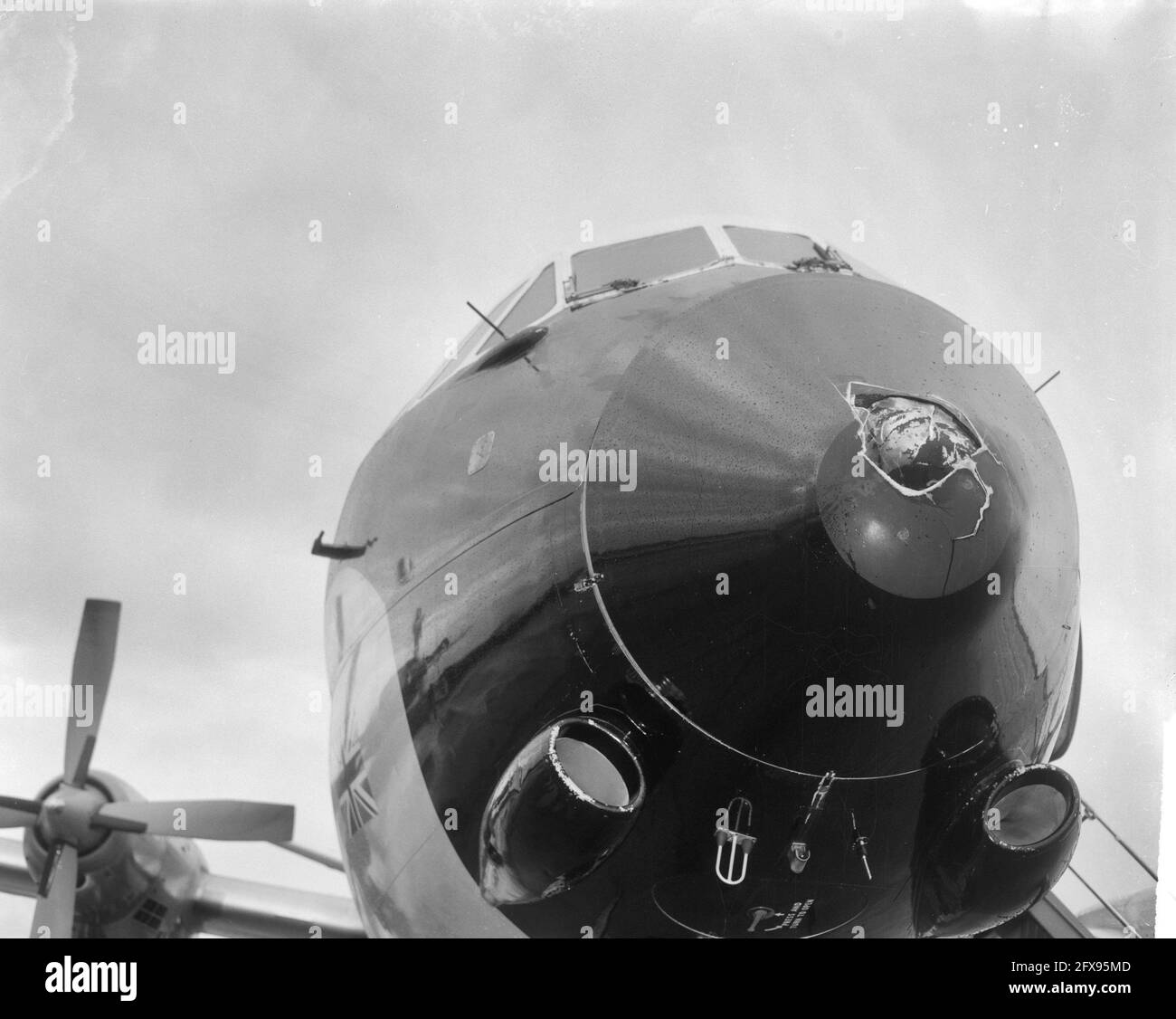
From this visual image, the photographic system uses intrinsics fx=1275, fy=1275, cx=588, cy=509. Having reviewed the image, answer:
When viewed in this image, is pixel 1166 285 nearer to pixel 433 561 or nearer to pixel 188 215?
pixel 433 561

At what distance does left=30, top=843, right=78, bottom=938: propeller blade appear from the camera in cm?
1073

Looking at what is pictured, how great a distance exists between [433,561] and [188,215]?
642 centimetres

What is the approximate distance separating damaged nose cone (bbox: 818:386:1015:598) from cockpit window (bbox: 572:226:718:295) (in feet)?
7.86

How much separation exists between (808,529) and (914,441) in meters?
0.46

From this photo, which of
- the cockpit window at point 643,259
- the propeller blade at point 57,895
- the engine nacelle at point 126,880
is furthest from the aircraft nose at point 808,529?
the engine nacelle at point 126,880

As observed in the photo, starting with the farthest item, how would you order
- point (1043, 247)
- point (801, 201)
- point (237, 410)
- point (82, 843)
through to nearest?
point (82, 843), point (237, 410), point (801, 201), point (1043, 247)

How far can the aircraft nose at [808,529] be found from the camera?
4.25 meters

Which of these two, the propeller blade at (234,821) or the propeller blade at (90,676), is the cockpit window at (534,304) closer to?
the propeller blade at (234,821)

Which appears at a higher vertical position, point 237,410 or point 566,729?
point 237,410

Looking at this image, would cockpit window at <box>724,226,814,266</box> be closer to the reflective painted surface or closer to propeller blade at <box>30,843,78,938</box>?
the reflective painted surface

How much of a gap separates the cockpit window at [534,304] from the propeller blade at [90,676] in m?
5.55

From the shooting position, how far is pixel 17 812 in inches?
446

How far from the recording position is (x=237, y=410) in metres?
10.2
